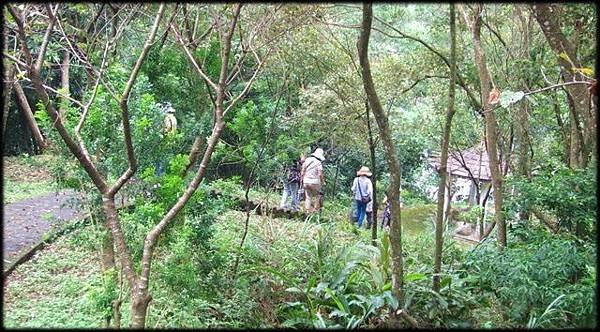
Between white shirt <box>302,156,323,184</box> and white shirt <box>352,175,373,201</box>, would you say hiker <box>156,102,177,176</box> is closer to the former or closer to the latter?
white shirt <box>302,156,323,184</box>

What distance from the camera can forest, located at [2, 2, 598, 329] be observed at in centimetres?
330

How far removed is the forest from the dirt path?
0.05 m

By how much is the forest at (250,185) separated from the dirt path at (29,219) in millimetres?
55

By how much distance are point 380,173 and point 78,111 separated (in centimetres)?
922

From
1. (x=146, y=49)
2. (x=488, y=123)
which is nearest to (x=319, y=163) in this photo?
(x=488, y=123)

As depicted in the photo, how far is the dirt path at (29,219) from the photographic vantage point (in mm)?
5880

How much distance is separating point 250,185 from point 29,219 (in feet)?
12.0

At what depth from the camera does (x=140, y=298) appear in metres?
2.69

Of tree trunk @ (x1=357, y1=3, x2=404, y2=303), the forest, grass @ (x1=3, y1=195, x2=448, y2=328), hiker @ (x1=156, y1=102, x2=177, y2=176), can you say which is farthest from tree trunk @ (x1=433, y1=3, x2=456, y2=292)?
hiker @ (x1=156, y1=102, x2=177, y2=176)

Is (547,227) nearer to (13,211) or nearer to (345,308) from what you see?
(345,308)

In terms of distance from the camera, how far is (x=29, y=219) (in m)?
7.32

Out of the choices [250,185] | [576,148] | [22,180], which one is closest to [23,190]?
[22,180]

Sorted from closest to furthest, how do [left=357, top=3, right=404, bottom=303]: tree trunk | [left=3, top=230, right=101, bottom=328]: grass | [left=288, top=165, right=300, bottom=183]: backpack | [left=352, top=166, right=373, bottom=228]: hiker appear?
[left=357, top=3, right=404, bottom=303]: tree trunk, [left=3, top=230, right=101, bottom=328]: grass, [left=352, top=166, right=373, bottom=228]: hiker, [left=288, top=165, right=300, bottom=183]: backpack

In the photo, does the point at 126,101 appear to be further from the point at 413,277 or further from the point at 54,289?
the point at 54,289
